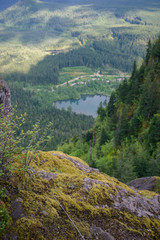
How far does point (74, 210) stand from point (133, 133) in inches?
1351

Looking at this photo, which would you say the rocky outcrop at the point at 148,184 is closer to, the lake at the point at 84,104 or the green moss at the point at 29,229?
the green moss at the point at 29,229

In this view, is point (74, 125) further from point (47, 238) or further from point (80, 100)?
point (47, 238)

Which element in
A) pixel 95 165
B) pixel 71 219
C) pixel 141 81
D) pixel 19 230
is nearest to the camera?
pixel 19 230

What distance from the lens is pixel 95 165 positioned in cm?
3316

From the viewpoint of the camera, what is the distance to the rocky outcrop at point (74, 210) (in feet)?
23.0

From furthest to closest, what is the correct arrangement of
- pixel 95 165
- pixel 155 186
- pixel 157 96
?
pixel 157 96 → pixel 95 165 → pixel 155 186

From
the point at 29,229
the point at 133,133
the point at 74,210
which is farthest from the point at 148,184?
the point at 133,133

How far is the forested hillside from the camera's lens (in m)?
29.4

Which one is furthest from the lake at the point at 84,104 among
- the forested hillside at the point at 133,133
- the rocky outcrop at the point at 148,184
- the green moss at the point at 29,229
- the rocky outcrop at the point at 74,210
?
the green moss at the point at 29,229

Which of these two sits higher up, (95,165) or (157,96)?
(157,96)

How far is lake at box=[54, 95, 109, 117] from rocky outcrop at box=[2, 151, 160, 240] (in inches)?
5469

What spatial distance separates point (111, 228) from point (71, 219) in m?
1.78

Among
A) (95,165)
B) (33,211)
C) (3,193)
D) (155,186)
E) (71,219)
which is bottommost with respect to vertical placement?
(95,165)

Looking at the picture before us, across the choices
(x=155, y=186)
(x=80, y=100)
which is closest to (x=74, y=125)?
(x=80, y=100)
